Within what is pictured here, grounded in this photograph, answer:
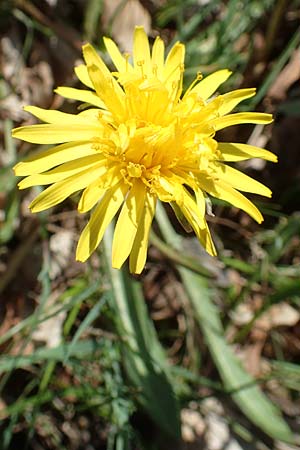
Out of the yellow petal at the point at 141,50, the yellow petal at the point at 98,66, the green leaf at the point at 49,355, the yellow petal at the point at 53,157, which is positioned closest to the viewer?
the yellow petal at the point at 53,157

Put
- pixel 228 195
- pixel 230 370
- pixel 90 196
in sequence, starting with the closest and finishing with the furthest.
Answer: pixel 90 196
pixel 228 195
pixel 230 370

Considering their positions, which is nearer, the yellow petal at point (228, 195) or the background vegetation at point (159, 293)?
the yellow petal at point (228, 195)

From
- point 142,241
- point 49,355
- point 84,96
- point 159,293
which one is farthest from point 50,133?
point 159,293

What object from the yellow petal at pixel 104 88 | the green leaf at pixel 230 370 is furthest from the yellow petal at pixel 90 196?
the green leaf at pixel 230 370

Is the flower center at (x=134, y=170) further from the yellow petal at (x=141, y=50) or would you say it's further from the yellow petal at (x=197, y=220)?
the yellow petal at (x=141, y=50)

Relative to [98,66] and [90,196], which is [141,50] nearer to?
[98,66]

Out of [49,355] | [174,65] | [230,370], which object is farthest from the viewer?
[230,370]

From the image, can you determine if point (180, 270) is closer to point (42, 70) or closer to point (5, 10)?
point (42, 70)
